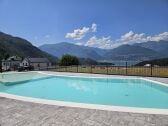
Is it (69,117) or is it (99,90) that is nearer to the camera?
(69,117)

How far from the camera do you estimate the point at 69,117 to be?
3730 mm

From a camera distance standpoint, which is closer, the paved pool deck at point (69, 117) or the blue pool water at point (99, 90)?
the paved pool deck at point (69, 117)

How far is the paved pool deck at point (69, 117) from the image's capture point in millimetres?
3391

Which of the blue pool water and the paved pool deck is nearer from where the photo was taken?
the paved pool deck

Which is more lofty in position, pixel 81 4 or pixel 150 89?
pixel 81 4

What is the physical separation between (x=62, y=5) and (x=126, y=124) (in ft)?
41.3

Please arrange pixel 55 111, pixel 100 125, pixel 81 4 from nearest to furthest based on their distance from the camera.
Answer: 1. pixel 100 125
2. pixel 55 111
3. pixel 81 4

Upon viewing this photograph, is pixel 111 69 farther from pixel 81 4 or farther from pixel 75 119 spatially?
pixel 75 119

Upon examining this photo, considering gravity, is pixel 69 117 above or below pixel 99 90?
above

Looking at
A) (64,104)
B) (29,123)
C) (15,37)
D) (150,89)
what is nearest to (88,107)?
(64,104)

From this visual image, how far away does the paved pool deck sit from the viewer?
3.39m

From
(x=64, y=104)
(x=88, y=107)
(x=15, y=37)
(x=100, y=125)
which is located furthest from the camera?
(x=15, y=37)

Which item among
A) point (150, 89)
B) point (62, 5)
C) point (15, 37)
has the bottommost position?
point (150, 89)

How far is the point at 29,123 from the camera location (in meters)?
3.41
